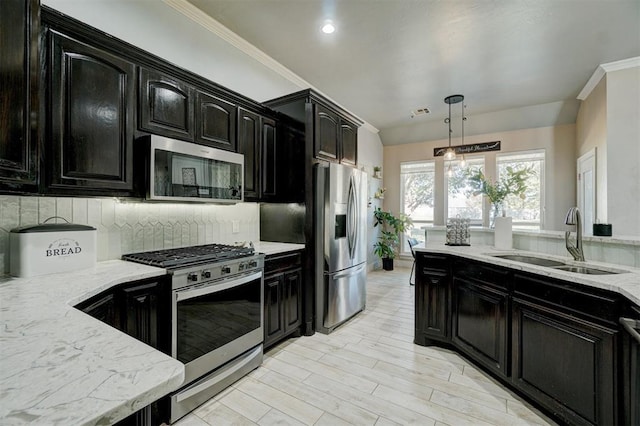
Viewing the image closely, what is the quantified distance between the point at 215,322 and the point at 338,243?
1600 millimetres

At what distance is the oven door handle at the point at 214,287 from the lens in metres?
1.87

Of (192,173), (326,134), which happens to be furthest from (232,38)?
(192,173)

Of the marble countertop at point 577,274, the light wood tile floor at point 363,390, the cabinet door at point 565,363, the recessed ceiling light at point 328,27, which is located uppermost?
the recessed ceiling light at point 328,27

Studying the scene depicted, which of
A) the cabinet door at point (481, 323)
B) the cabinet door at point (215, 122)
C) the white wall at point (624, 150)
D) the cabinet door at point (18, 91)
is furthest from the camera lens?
the white wall at point (624, 150)

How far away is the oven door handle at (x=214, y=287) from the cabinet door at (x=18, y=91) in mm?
990

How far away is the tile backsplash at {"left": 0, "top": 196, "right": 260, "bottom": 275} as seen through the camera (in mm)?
1733

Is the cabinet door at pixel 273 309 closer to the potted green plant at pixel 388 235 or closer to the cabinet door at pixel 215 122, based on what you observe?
the cabinet door at pixel 215 122

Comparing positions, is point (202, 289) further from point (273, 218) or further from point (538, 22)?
point (538, 22)

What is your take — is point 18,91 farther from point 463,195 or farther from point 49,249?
point 463,195

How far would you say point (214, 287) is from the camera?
2.06m

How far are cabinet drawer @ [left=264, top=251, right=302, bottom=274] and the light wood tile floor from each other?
0.79 metres

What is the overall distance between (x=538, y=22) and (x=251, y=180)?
3.25m

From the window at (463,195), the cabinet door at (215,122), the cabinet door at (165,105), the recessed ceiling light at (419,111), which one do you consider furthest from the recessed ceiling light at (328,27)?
the window at (463,195)

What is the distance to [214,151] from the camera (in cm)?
244
